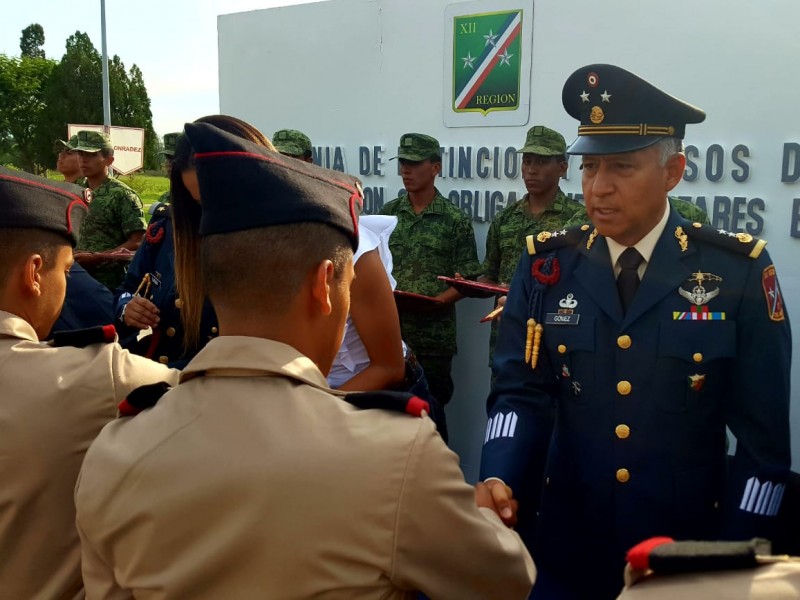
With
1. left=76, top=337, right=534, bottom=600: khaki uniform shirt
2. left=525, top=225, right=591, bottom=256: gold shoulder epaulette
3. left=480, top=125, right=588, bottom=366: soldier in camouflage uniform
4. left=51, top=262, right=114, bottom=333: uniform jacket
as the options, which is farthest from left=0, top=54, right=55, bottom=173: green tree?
left=76, top=337, right=534, bottom=600: khaki uniform shirt

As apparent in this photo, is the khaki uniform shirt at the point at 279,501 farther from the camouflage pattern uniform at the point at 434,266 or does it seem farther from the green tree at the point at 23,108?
the green tree at the point at 23,108

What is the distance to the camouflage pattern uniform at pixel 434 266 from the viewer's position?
4539 mm

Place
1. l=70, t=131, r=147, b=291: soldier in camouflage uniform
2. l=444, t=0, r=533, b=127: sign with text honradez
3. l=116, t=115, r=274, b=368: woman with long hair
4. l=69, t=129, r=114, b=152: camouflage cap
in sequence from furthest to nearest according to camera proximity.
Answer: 1. l=69, t=129, r=114, b=152: camouflage cap
2. l=70, t=131, r=147, b=291: soldier in camouflage uniform
3. l=444, t=0, r=533, b=127: sign with text honradez
4. l=116, t=115, r=274, b=368: woman with long hair

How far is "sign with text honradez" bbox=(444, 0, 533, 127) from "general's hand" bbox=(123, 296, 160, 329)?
8.51ft

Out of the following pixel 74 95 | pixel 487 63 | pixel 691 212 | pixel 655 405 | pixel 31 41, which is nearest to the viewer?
pixel 655 405

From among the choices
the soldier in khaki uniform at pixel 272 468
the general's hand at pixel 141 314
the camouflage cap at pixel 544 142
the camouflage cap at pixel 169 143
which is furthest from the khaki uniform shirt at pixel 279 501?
the camouflage cap at pixel 169 143

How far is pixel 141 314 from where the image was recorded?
2670mm

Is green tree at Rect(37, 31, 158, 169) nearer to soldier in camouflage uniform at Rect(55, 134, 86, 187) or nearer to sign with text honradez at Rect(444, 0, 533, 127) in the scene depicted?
soldier in camouflage uniform at Rect(55, 134, 86, 187)

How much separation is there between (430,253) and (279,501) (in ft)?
12.1

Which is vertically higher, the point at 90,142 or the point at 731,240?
the point at 90,142

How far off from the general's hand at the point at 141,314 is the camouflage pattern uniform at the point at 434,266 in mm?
2081

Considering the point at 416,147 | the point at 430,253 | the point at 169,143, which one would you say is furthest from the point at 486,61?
the point at 169,143

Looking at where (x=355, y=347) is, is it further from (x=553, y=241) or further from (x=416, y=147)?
(x=416, y=147)

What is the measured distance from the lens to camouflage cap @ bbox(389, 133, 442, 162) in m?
4.59
